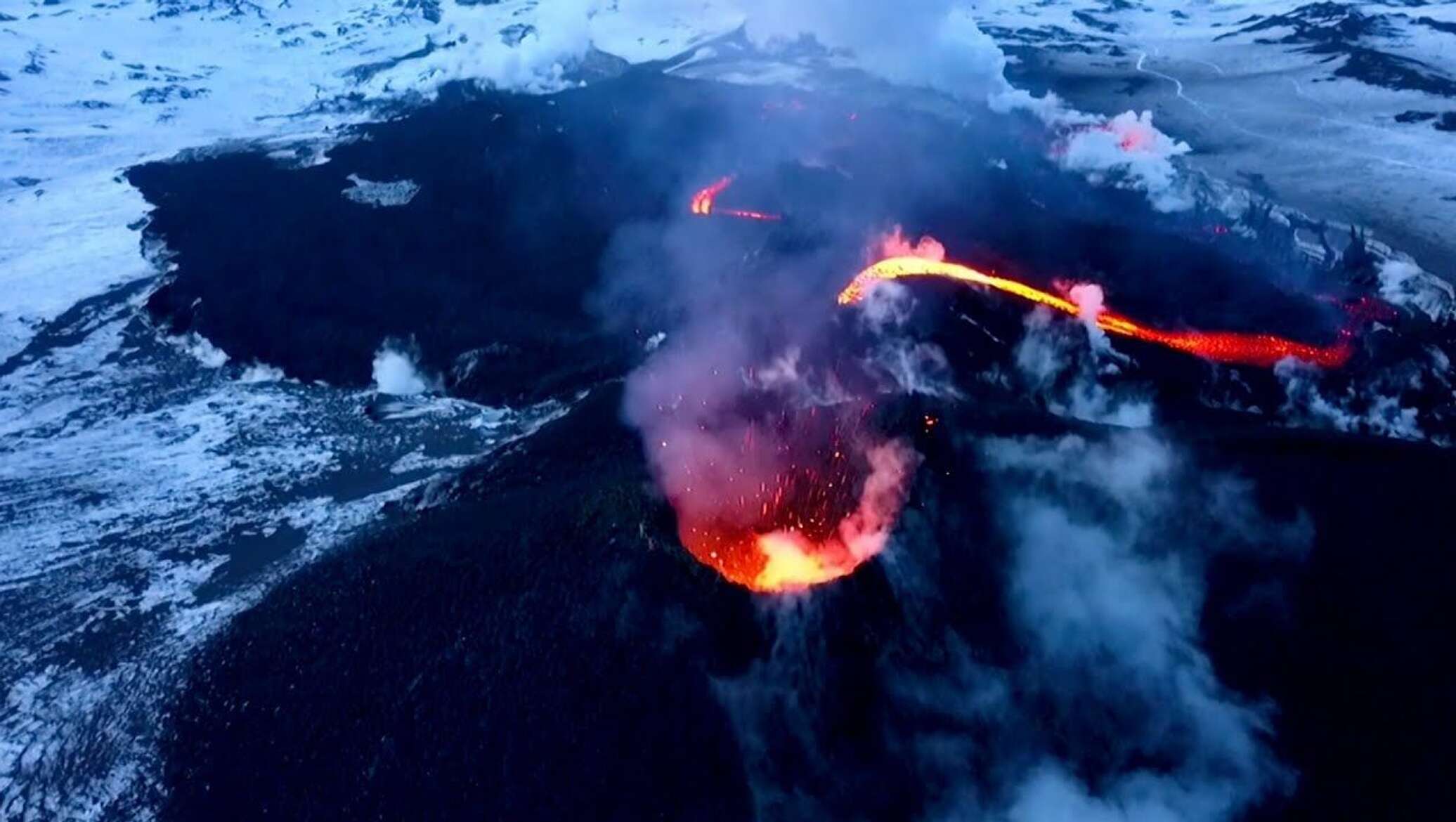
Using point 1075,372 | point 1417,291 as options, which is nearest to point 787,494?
point 1075,372

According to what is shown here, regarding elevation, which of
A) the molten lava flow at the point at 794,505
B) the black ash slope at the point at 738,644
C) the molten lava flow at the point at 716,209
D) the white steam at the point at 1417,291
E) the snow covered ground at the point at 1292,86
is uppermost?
the molten lava flow at the point at 794,505

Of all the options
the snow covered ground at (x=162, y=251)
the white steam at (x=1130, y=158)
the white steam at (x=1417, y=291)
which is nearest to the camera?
the snow covered ground at (x=162, y=251)

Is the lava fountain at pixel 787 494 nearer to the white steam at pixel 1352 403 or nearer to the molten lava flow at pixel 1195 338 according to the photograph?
the molten lava flow at pixel 1195 338

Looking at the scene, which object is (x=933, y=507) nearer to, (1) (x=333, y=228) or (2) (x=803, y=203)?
(2) (x=803, y=203)

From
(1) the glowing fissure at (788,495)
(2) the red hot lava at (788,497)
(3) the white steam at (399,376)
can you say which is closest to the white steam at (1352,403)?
(2) the red hot lava at (788,497)

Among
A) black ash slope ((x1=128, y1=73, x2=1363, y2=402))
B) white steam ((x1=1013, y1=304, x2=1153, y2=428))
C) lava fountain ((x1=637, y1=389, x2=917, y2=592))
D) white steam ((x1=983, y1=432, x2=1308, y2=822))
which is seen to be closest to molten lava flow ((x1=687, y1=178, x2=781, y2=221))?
black ash slope ((x1=128, y1=73, x2=1363, y2=402))
